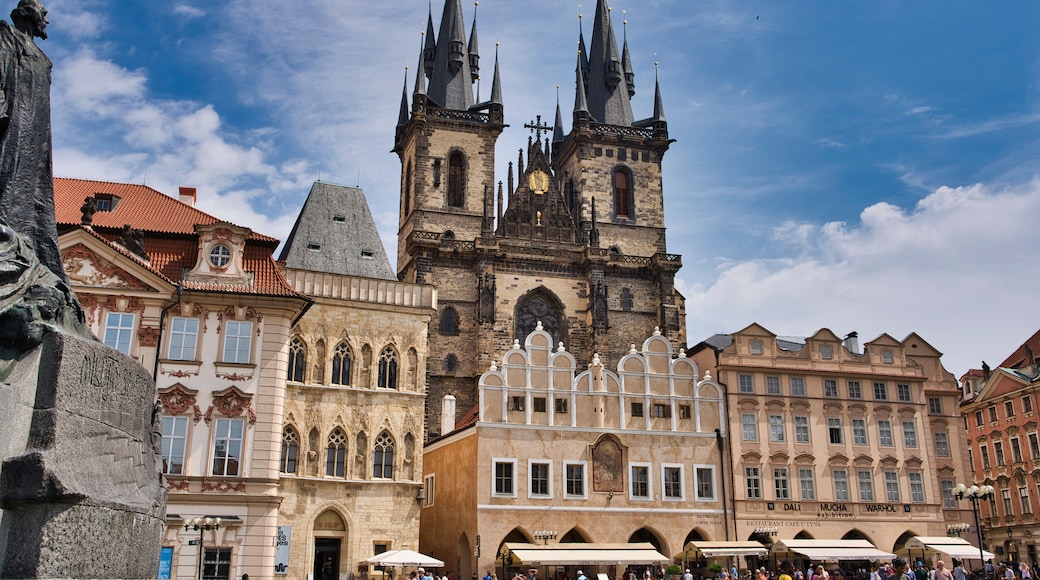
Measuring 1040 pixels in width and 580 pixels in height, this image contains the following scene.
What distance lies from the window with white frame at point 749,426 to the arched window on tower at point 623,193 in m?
22.1

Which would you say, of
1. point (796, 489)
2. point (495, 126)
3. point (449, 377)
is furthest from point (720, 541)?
point (495, 126)

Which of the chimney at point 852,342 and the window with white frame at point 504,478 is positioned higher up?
the chimney at point 852,342

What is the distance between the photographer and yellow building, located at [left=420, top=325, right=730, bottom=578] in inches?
1293

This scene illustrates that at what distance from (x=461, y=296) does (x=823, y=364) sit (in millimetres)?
19269

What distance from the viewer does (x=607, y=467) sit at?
3434cm

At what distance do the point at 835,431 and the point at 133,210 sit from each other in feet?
88.7

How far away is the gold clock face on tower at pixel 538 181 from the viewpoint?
54.9 metres

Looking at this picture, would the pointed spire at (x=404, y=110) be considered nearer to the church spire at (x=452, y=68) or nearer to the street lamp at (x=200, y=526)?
the church spire at (x=452, y=68)

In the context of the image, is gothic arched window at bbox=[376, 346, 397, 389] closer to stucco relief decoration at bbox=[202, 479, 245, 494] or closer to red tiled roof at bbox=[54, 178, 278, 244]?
red tiled roof at bbox=[54, 178, 278, 244]

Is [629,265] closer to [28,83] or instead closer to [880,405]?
[880,405]

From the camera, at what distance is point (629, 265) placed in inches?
2084

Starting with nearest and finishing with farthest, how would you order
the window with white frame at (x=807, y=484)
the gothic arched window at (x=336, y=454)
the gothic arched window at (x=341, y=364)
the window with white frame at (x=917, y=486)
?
the gothic arched window at (x=336, y=454) < the gothic arched window at (x=341, y=364) < the window with white frame at (x=807, y=484) < the window with white frame at (x=917, y=486)

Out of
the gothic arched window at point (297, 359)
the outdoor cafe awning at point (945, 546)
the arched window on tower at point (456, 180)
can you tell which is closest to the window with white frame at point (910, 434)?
the outdoor cafe awning at point (945, 546)

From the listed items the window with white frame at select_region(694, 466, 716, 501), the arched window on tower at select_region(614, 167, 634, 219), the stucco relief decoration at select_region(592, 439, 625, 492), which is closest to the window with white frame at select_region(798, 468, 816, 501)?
the window with white frame at select_region(694, 466, 716, 501)
